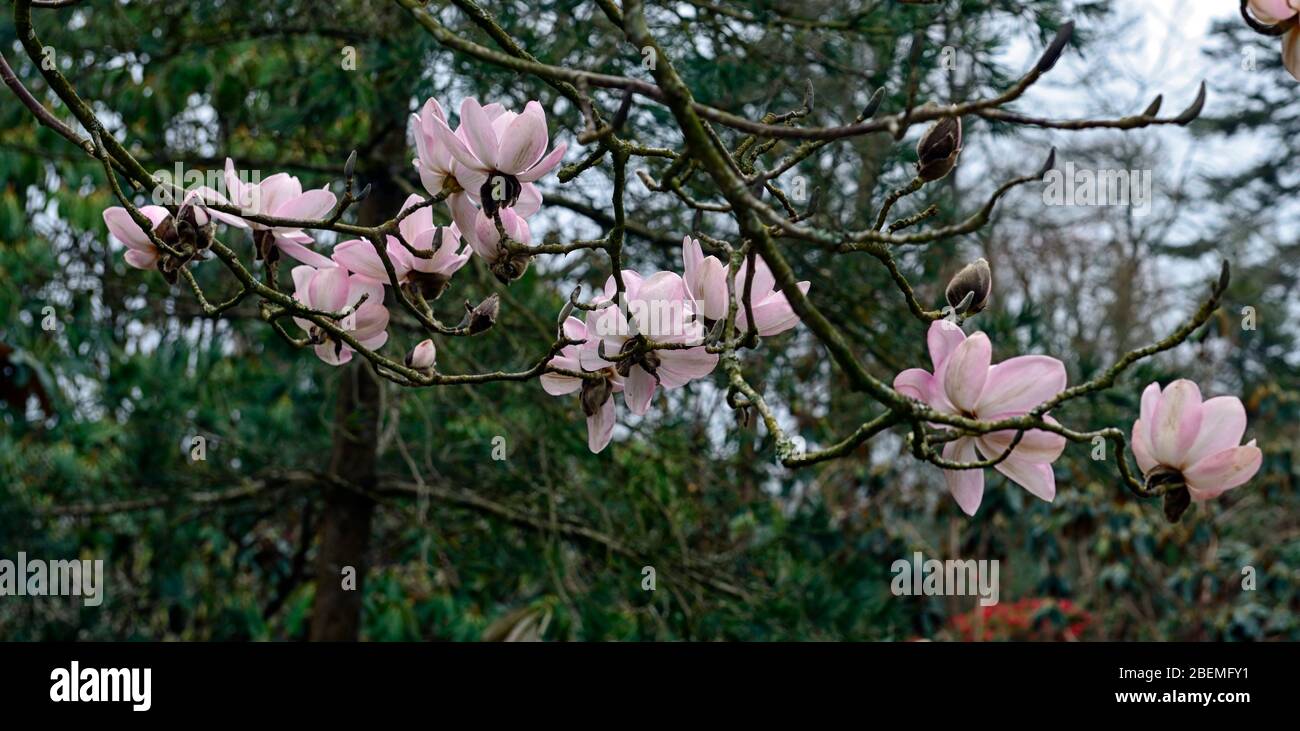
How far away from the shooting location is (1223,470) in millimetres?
631

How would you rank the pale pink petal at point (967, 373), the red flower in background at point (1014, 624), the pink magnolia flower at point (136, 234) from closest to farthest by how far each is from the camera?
the pale pink petal at point (967, 373) → the pink magnolia flower at point (136, 234) → the red flower in background at point (1014, 624)

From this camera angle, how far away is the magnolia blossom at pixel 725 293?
28.2 inches

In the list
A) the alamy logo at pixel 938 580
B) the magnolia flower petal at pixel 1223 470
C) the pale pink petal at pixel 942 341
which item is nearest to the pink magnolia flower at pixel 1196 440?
the magnolia flower petal at pixel 1223 470

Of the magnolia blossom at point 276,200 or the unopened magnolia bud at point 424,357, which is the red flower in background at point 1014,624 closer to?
the unopened magnolia bud at point 424,357

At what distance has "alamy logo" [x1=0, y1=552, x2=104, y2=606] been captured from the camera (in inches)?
85.8

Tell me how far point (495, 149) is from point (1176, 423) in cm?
42

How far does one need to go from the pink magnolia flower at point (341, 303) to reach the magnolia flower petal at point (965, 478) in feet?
1.32

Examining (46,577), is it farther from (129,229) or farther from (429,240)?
(429,240)
